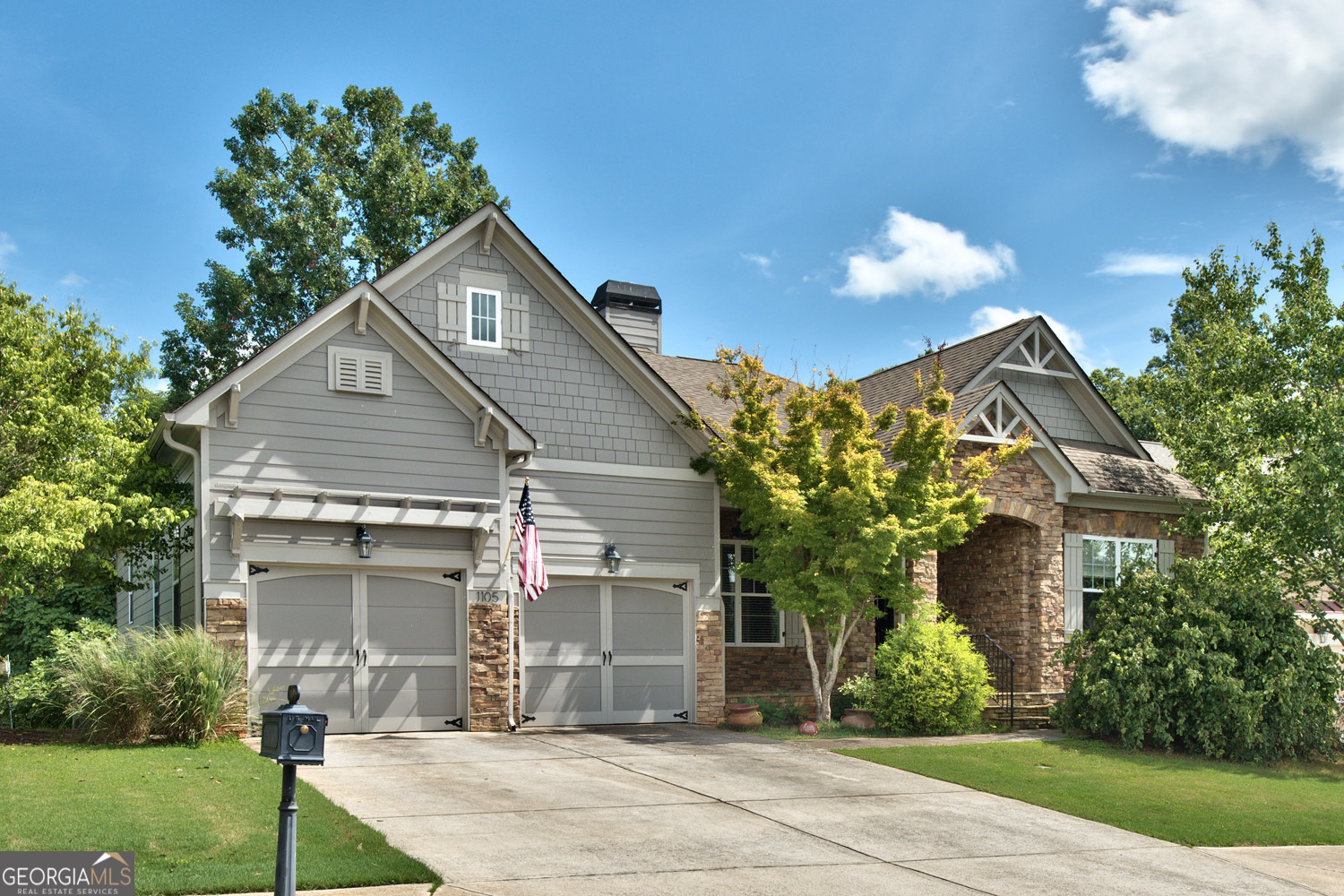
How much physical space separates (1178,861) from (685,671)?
8.53m

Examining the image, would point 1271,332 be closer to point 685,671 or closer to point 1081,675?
point 1081,675

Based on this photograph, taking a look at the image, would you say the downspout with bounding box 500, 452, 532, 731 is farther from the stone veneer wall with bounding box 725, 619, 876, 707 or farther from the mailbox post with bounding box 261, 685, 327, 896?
the mailbox post with bounding box 261, 685, 327, 896

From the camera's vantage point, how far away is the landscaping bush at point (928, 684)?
48.7 feet

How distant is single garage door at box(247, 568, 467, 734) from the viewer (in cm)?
1357

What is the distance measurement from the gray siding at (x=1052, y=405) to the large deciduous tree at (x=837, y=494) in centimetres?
536

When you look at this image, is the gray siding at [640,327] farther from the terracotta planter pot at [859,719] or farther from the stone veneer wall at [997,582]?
the terracotta planter pot at [859,719]

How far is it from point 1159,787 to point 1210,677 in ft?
9.19

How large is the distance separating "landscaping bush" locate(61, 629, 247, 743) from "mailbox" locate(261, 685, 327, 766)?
679 cm

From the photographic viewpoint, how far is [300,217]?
27.9 meters

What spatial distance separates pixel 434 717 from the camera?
14.5 metres

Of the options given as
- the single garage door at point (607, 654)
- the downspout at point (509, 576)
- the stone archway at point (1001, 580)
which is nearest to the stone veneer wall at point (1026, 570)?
the stone archway at point (1001, 580)

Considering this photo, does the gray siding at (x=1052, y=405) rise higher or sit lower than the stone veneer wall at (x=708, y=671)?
higher

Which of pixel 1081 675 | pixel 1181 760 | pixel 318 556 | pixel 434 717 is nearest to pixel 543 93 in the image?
pixel 318 556

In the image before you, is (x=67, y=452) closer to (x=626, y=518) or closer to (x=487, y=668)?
(x=487, y=668)
